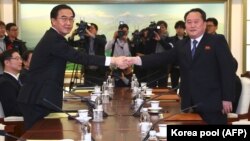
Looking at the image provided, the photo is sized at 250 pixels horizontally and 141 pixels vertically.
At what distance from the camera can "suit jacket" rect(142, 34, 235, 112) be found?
3482 millimetres

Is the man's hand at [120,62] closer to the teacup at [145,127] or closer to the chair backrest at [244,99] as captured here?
the teacup at [145,127]

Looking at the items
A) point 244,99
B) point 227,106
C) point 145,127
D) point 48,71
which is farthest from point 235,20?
point 145,127

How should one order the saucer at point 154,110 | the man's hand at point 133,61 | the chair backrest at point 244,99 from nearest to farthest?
the saucer at point 154,110 < the man's hand at point 133,61 < the chair backrest at point 244,99

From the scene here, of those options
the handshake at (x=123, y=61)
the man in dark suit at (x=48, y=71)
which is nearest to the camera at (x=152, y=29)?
the handshake at (x=123, y=61)

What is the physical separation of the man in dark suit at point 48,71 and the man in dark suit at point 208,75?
96cm

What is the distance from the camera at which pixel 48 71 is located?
10.7 feet

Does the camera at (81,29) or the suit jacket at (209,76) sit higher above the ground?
the camera at (81,29)

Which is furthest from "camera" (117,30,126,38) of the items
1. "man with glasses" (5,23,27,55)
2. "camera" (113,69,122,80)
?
"man with glasses" (5,23,27,55)

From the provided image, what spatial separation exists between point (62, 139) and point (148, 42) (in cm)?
403

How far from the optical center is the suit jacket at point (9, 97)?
13.1 feet

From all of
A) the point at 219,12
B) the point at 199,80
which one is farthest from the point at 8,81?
the point at 219,12

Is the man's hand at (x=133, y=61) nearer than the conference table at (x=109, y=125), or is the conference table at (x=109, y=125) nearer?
the conference table at (x=109, y=125)

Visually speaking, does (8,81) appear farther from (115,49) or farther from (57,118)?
(115,49)

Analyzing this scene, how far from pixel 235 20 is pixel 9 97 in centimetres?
486
